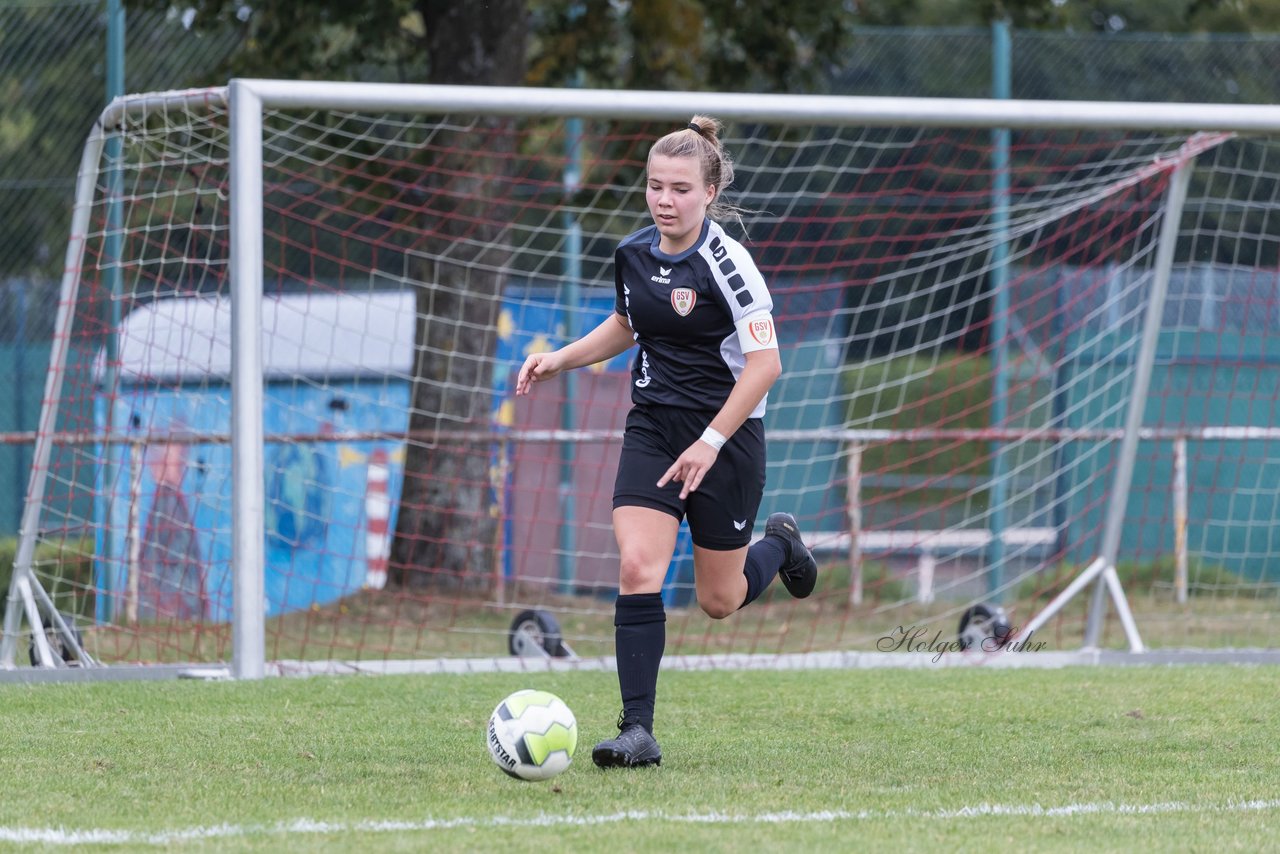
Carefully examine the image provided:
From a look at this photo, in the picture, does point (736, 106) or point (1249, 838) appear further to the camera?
point (736, 106)

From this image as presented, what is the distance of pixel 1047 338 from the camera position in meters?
12.0

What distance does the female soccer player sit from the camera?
4465 millimetres

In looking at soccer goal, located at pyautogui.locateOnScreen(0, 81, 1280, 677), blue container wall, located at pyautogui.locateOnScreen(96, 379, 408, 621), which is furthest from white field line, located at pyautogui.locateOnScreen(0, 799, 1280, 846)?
blue container wall, located at pyautogui.locateOnScreen(96, 379, 408, 621)

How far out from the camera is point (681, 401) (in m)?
Answer: 4.65

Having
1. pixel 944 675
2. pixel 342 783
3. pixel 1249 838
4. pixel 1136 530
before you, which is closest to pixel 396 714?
pixel 342 783

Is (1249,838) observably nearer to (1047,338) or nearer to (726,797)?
(726,797)

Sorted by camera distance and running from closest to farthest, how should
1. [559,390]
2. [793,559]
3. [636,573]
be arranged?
[636,573] → [793,559] → [559,390]

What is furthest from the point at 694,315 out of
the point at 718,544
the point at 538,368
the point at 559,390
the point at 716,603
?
the point at 559,390

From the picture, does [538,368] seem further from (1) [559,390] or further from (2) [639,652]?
(1) [559,390]

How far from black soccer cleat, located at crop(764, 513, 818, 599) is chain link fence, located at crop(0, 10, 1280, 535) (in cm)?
625

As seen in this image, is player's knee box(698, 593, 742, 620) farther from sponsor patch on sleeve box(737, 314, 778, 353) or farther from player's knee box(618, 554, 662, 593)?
sponsor patch on sleeve box(737, 314, 778, 353)

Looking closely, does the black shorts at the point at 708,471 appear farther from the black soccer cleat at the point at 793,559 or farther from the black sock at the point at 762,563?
the black soccer cleat at the point at 793,559

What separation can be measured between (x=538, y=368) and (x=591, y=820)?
1.61 meters

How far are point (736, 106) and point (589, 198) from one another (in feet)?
11.9
